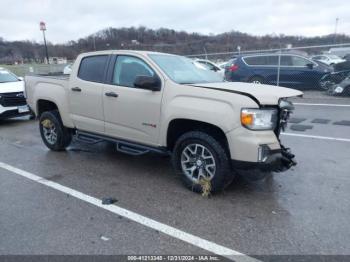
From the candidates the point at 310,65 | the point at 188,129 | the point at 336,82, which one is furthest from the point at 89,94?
the point at 336,82

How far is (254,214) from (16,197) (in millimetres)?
2998

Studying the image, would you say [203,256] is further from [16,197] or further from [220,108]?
[16,197]

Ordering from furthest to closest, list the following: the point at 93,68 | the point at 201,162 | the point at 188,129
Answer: the point at 93,68, the point at 188,129, the point at 201,162

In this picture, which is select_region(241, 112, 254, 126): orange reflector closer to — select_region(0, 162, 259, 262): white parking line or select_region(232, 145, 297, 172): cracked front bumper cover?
select_region(232, 145, 297, 172): cracked front bumper cover

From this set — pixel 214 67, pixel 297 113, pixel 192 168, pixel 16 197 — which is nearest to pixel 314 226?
pixel 192 168

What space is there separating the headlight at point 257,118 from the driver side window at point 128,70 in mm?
1537

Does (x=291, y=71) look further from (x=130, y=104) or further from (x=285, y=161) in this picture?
(x=130, y=104)

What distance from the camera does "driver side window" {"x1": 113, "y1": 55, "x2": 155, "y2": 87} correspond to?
474 centimetres

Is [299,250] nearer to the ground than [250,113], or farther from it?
nearer to the ground

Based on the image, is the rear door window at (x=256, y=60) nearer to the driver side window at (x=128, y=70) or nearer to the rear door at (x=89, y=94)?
the rear door at (x=89, y=94)

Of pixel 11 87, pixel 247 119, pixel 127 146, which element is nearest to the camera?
pixel 247 119

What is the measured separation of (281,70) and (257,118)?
1047 centimetres

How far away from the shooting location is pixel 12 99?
9375 millimetres

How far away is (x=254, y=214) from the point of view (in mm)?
3729
